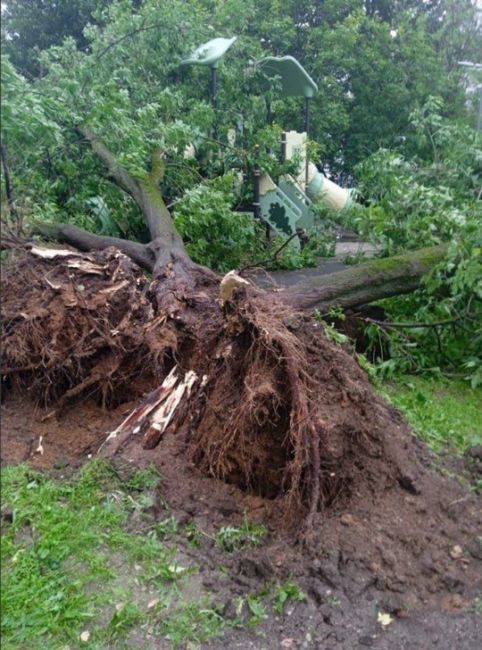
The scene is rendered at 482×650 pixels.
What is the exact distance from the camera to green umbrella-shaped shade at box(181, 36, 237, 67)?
8.77 meters

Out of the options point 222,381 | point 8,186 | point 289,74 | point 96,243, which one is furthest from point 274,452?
point 289,74

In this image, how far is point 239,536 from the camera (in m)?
3.20

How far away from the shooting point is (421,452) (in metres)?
3.92

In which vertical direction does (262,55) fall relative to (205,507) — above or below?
above

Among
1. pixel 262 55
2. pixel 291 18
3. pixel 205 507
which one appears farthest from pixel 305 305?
pixel 291 18

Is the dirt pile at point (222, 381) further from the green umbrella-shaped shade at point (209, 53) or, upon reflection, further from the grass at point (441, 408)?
the green umbrella-shaped shade at point (209, 53)

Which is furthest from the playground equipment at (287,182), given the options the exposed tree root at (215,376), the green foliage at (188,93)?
the exposed tree root at (215,376)

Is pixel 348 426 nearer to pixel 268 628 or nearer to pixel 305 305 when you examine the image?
pixel 268 628

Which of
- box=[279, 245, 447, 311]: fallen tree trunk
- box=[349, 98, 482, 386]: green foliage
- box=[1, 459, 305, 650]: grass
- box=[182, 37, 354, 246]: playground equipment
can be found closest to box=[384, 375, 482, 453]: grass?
box=[349, 98, 482, 386]: green foliage

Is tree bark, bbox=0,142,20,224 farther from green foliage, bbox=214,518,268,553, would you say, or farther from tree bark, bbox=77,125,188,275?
tree bark, bbox=77,125,188,275

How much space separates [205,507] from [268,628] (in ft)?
2.55

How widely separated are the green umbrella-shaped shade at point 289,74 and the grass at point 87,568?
800cm

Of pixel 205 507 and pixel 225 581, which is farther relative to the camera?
pixel 205 507

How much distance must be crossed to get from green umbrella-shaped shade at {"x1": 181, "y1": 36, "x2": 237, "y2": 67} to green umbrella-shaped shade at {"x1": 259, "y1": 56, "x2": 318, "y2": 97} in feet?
3.69
